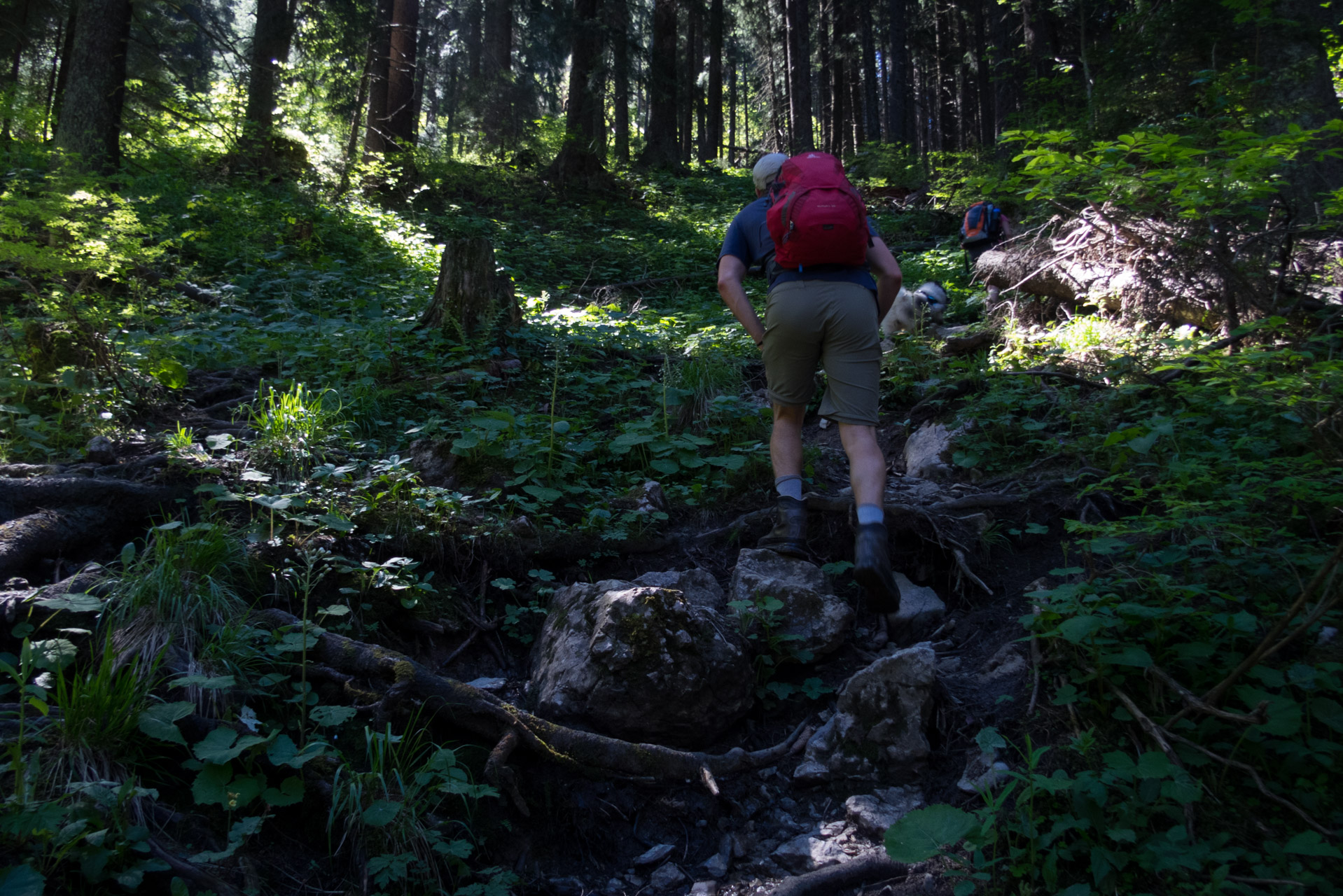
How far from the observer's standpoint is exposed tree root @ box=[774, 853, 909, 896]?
2154 mm

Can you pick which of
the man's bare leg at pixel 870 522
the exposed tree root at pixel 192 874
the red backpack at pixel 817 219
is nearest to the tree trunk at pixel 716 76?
the red backpack at pixel 817 219

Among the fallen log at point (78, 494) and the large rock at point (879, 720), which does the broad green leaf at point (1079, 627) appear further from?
the fallen log at point (78, 494)

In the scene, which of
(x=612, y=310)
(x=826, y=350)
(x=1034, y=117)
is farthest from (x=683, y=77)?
(x=826, y=350)

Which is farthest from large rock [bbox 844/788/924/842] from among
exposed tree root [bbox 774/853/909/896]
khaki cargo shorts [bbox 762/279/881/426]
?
khaki cargo shorts [bbox 762/279/881/426]

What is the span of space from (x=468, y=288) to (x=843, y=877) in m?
5.34

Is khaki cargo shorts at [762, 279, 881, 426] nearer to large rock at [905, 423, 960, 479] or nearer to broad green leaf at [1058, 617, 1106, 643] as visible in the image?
broad green leaf at [1058, 617, 1106, 643]

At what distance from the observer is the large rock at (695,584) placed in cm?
350

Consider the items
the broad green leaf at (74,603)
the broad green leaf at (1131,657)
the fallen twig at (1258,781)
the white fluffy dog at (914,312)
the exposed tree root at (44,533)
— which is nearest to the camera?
the fallen twig at (1258,781)

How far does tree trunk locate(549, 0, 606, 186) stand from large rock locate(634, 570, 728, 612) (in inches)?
534

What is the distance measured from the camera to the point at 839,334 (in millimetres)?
3342

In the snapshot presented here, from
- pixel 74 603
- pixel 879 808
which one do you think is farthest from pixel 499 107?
pixel 879 808

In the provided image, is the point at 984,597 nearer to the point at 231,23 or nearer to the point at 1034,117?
the point at 1034,117

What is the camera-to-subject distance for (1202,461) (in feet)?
10.3

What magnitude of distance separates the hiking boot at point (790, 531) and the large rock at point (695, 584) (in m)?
0.32
